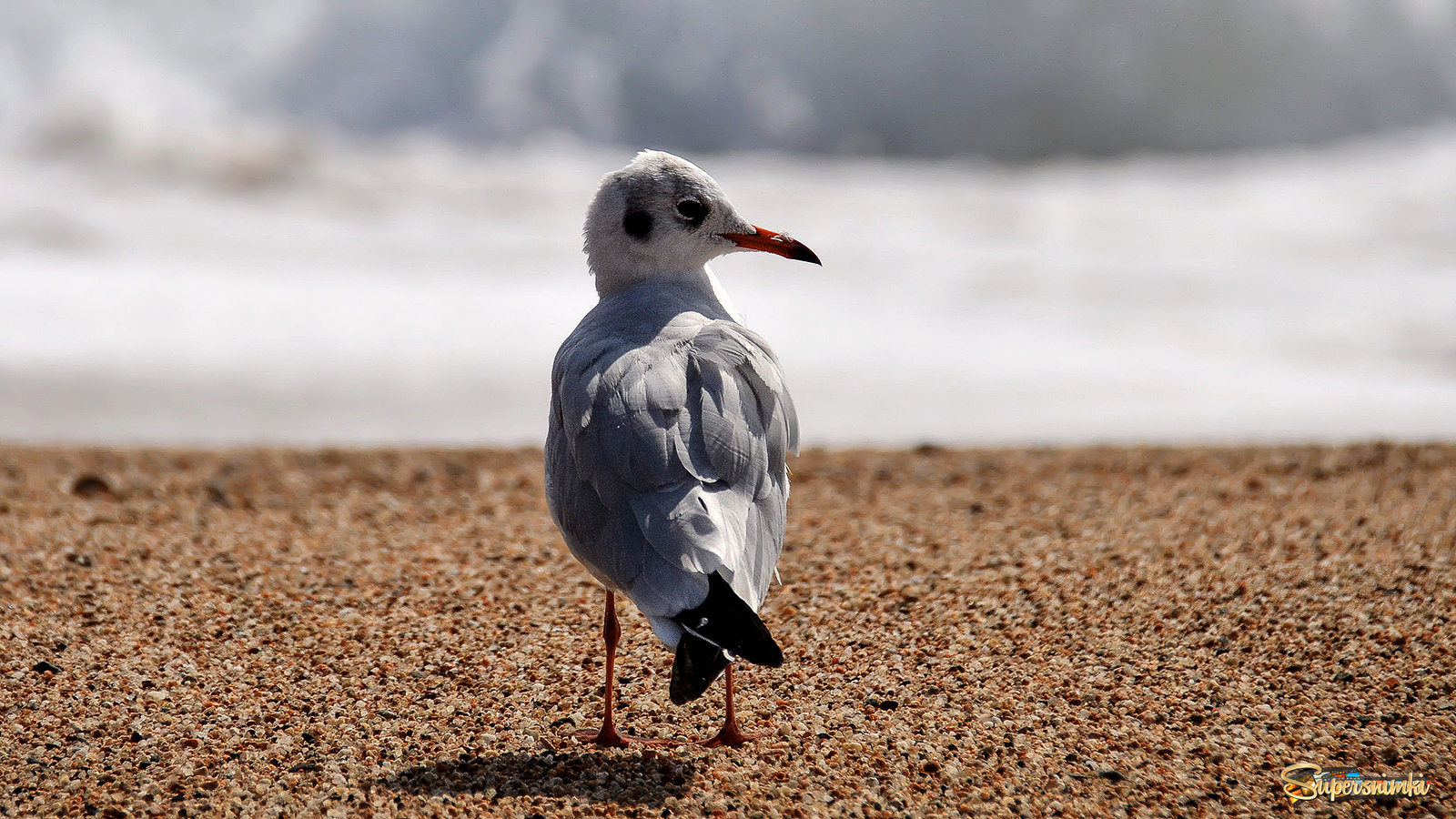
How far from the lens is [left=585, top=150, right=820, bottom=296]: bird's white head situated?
3330 mm

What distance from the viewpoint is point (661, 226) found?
3330 mm

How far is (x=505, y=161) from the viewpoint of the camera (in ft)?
42.2

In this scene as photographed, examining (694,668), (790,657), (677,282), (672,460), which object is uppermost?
(677,282)

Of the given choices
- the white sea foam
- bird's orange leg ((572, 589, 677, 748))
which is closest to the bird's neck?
bird's orange leg ((572, 589, 677, 748))

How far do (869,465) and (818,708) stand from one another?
8.88ft

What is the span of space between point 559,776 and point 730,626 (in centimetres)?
66

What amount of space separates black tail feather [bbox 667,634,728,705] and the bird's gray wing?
0.10 m

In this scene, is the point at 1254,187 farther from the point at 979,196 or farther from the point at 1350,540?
the point at 1350,540

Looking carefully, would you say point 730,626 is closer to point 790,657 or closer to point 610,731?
point 610,731

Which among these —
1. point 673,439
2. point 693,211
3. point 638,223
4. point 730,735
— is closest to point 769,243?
point 693,211

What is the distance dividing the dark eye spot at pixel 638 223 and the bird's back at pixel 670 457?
0.32m

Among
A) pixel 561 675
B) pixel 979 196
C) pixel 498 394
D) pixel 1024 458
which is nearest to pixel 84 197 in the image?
pixel 498 394

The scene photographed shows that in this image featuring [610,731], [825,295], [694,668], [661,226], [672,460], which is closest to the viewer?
[694,668]

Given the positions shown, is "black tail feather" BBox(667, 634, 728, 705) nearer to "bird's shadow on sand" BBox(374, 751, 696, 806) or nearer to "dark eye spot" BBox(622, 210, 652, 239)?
"bird's shadow on sand" BBox(374, 751, 696, 806)
